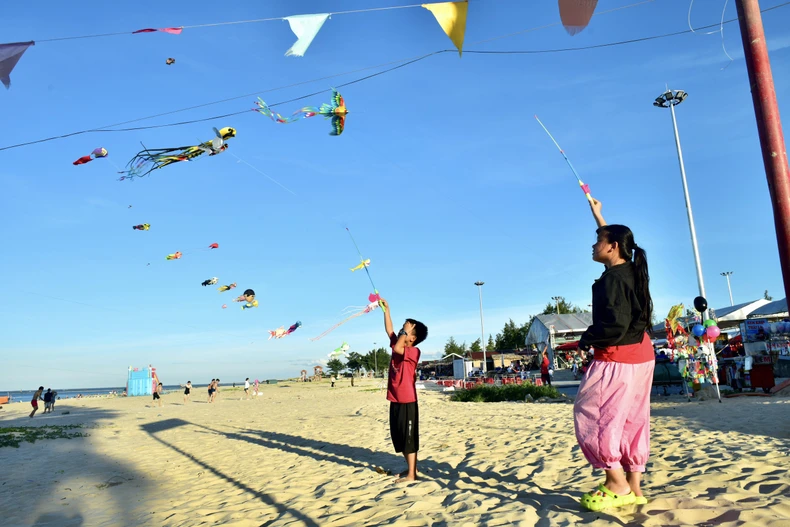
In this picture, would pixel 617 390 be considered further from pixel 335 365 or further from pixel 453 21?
pixel 335 365

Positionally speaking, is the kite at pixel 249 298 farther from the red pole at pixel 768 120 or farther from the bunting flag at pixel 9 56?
the red pole at pixel 768 120

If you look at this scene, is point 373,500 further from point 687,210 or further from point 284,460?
point 687,210

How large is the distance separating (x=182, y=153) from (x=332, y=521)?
5.47 meters

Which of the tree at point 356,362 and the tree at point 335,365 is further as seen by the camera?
the tree at point 356,362

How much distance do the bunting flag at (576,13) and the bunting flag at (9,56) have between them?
17.0 ft

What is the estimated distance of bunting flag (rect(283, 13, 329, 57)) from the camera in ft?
17.4

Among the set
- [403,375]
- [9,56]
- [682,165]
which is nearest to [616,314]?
[403,375]

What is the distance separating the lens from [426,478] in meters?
5.18

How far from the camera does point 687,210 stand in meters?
20.3

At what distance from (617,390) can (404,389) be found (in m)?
2.57

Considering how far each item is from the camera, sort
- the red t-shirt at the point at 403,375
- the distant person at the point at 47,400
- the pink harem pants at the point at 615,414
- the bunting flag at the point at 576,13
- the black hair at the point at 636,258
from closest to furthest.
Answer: the pink harem pants at the point at 615,414 < the black hair at the point at 636,258 < the bunting flag at the point at 576,13 < the red t-shirt at the point at 403,375 < the distant person at the point at 47,400

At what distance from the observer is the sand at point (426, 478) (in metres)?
3.54

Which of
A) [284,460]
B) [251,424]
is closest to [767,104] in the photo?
[284,460]

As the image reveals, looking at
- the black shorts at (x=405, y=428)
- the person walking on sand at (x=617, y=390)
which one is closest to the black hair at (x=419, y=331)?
the black shorts at (x=405, y=428)
